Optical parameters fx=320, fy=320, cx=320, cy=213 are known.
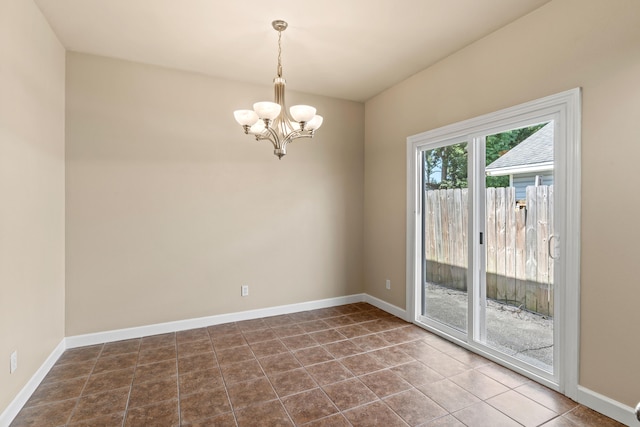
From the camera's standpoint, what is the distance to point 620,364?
2025mm

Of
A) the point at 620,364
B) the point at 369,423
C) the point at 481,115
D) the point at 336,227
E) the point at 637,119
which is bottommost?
the point at 369,423

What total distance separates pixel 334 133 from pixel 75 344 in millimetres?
3773

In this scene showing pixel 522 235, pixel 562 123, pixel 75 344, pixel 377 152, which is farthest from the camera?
pixel 377 152

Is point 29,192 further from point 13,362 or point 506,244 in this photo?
point 506,244

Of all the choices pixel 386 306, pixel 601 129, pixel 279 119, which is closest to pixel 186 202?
pixel 279 119

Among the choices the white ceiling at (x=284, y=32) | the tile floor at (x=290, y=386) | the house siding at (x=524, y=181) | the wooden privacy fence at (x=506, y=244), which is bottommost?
the tile floor at (x=290, y=386)

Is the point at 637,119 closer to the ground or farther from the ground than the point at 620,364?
farther from the ground

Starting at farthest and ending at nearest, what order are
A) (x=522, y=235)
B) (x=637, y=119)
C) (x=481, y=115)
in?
1. (x=481, y=115)
2. (x=522, y=235)
3. (x=637, y=119)

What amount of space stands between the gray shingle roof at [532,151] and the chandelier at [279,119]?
65.3 inches

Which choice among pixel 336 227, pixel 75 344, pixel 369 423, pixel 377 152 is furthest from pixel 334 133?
pixel 75 344

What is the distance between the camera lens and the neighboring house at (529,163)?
247 centimetres

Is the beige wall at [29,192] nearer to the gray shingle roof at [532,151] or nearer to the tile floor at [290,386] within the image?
the tile floor at [290,386]

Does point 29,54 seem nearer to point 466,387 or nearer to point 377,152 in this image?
point 377,152

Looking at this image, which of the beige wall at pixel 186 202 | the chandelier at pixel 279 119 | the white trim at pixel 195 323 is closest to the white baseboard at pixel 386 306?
the white trim at pixel 195 323
